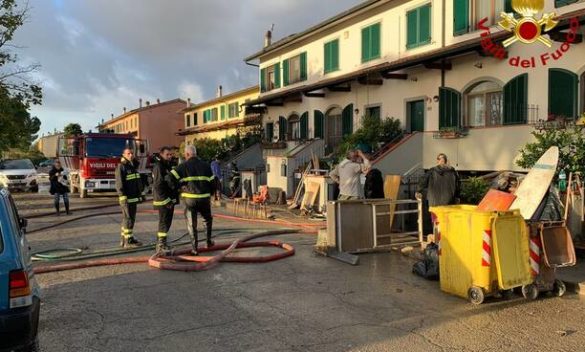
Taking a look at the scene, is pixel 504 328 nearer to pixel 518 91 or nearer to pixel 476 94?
pixel 518 91

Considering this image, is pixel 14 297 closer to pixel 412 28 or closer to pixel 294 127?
pixel 412 28

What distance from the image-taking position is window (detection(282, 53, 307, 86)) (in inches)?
1036

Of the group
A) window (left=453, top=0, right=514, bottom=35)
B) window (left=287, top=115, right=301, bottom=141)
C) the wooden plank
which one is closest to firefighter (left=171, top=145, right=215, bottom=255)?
the wooden plank

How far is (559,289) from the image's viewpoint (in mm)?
6773

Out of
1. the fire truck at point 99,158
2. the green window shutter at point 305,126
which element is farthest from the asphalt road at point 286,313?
the green window shutter at point 305,126

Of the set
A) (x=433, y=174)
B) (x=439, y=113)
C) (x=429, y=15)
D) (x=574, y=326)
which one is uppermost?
(x=429, y=15)

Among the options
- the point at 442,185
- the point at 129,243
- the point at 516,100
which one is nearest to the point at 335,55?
the point at 516,100

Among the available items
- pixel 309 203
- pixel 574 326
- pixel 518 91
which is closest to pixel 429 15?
pixel 518 91

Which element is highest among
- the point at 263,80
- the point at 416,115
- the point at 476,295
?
the point at 263,80

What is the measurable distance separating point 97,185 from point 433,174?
15.3 metres

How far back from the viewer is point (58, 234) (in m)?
12.0

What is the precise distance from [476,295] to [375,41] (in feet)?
52.6

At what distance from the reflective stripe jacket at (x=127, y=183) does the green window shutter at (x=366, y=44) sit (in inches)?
534

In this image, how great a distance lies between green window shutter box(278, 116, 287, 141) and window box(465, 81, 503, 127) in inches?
491
